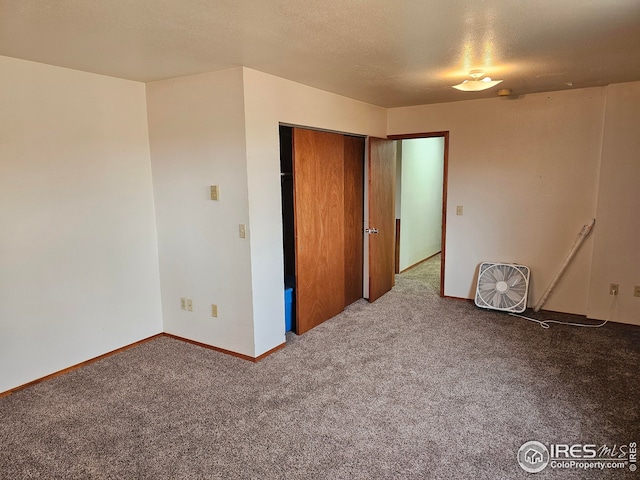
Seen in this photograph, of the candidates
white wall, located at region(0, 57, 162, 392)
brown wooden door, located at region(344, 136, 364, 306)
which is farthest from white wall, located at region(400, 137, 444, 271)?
white wall, located at region(0, 57, 162, 392)

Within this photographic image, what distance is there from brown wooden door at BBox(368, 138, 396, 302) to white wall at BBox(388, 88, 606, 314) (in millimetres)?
524

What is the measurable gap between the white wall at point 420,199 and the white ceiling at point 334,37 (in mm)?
2742

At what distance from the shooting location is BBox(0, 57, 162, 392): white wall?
279 centimetres

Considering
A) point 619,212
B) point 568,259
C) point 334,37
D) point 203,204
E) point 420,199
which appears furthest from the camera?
point 420,199

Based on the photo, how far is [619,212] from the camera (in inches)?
154

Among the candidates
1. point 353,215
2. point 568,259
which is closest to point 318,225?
point 353,215

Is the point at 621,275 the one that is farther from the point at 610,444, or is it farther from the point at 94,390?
the point at 94,390

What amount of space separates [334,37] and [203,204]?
172cm

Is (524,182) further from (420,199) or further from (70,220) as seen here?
(70,220)

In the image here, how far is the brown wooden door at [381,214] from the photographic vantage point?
15.3ft

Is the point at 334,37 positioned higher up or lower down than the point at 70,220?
higher up

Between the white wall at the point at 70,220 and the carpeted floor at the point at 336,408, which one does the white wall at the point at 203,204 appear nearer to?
the white wall at the point at 70,220

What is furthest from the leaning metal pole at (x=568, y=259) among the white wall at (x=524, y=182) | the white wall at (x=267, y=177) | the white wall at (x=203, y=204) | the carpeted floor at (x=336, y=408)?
the white wall at (x=203, y=204)

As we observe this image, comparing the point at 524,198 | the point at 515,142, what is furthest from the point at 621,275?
the point at 515,142
